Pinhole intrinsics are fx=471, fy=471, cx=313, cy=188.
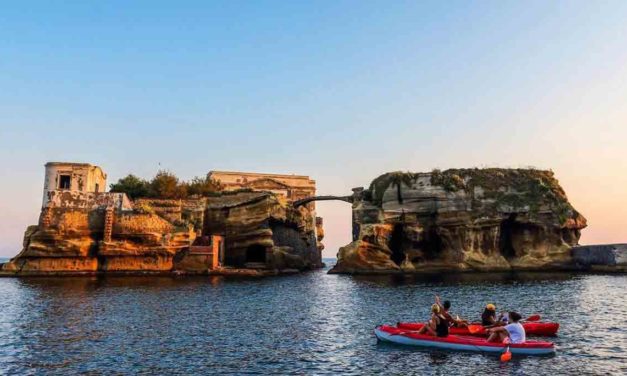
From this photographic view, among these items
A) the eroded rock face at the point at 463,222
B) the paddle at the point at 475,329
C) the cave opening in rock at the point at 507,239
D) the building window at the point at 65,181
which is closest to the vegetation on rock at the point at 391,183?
the eroded rock face at the point at 463,222

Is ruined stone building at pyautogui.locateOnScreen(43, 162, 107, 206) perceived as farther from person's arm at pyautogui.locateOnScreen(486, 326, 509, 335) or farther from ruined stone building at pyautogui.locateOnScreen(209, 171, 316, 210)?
person's arm at pyautogui.locateOnScreen(486, 326, 509, 335)

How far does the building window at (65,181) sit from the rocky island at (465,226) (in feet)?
131

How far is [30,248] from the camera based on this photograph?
57.5m

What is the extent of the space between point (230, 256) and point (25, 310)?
4013 cm

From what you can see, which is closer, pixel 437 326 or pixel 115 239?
pixel 437 326

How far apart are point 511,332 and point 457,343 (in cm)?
226

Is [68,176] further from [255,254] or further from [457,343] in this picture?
[457,343]

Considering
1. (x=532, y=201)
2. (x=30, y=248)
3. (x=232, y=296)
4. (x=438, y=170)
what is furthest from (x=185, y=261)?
(x=532, y=201)

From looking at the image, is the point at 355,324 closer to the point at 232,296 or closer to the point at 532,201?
the point at 232,296

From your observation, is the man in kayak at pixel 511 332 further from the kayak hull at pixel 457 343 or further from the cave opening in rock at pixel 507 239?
the cave opening in rock at pixel 507 239

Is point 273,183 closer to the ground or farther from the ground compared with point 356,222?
farther from the ground

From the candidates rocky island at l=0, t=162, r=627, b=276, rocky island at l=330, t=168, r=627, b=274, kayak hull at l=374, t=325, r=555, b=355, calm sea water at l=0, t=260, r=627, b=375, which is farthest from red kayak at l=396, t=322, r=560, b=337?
rocky island at l=330, t=168, r=627, b=274

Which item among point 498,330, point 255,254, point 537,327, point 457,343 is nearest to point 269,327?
point 457,343

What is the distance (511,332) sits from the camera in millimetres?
19781
